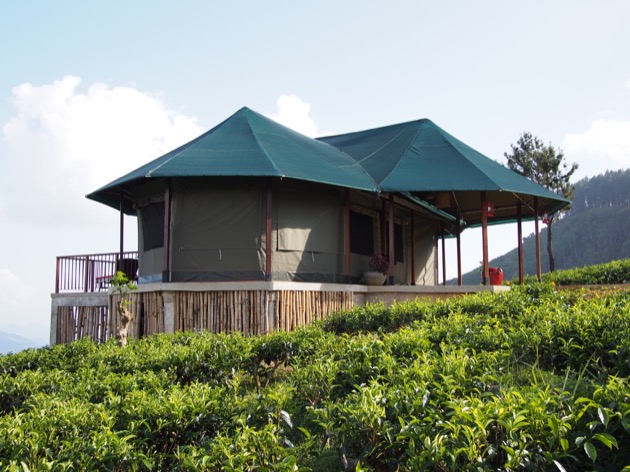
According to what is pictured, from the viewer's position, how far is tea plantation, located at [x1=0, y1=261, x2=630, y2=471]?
3506 millimetres

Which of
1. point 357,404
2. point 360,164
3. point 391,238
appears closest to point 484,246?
point 391,238

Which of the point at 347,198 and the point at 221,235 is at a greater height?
the point at 347,198

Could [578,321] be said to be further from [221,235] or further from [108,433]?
[221,235]

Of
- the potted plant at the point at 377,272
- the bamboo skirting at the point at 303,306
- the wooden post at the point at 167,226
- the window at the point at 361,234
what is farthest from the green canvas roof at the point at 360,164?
the bamboo skirting at the point at 303,306

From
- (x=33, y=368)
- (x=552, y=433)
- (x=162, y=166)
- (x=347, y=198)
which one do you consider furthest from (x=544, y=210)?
(x=552, y=433)

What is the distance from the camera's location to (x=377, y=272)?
1361cm

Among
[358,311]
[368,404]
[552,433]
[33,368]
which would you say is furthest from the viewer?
[358,311]

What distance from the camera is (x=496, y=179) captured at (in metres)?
13.6

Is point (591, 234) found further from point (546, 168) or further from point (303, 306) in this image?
point (303, 306)

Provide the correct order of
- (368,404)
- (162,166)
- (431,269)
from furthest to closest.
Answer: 1. (431,269)
2. (162,166)
3. (368,404)

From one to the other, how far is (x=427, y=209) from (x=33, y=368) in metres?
11.5

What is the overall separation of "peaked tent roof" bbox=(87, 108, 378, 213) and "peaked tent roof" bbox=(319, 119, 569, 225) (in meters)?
0.69

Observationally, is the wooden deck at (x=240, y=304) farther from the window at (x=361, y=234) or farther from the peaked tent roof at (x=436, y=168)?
the peaked tent roof at (x=436, y=168)

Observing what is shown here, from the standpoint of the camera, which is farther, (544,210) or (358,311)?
(544,210)
